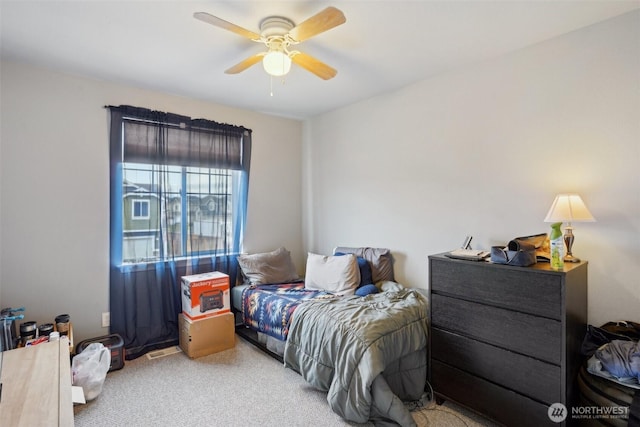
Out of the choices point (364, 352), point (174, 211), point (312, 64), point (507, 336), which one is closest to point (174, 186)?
point (174, 211)

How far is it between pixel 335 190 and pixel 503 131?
1.86m

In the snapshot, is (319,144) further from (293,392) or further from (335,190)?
(293,392)

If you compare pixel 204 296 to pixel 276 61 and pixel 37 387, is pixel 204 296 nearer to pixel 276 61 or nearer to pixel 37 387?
pixel 37 387

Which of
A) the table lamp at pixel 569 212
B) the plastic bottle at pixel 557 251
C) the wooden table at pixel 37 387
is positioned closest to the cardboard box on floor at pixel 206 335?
the wooden table at pixel 37 387

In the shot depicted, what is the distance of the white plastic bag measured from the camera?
225 centimetres

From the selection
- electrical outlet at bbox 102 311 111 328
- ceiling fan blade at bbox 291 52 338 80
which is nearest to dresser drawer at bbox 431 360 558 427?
ceiling fan blade at bbox 291 52 338 80

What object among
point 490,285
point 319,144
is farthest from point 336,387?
point 319,144

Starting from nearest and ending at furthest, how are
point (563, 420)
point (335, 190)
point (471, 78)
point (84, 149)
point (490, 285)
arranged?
point (563, 420), point (490, 285), point (471, 78), point (84, 149), point (335, 190)

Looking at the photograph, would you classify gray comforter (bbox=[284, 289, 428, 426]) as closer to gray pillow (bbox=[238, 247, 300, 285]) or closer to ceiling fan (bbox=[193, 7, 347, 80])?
gray pillow (bbox=[238, 247, 300, 285])

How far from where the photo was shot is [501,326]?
189 cm

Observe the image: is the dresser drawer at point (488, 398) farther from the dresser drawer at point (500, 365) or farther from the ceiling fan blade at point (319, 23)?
the ceiling fan blade at point (319, 23)

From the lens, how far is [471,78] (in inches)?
102

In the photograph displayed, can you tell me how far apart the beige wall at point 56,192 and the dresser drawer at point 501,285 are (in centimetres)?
284

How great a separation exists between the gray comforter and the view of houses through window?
1.47 meters
